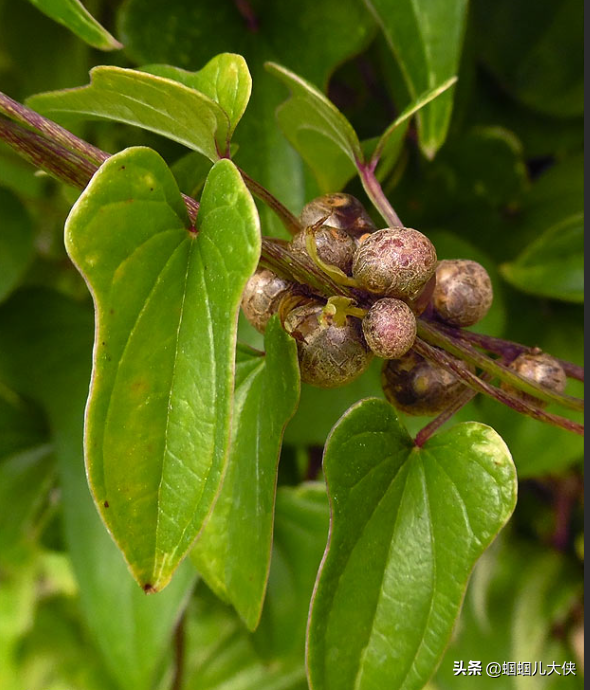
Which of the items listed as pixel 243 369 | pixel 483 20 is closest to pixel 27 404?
pixel 243 369

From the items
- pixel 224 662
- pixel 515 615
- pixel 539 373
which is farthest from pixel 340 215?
pixel 224 662

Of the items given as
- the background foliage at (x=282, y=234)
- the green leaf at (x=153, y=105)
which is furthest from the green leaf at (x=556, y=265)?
the green leaf at (x=153, y=105)

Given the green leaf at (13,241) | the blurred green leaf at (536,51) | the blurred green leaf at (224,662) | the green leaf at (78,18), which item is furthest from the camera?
the blurred green leaf at (224,662)

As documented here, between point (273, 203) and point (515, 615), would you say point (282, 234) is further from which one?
point (515, 615)

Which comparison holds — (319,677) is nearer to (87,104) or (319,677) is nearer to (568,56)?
(87,104)

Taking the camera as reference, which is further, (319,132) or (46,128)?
(319,132)

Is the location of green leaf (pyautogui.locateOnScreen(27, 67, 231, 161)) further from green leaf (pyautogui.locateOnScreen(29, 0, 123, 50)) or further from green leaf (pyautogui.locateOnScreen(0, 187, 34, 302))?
green leaf (pyautogui.locateOnScreen(0, 187, 34, 302))

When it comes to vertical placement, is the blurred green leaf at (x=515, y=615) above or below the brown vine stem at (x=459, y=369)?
below

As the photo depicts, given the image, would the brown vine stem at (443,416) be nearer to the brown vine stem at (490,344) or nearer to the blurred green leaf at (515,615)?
the brown vine stem at (490,344)
